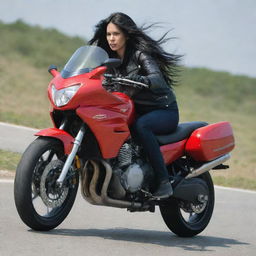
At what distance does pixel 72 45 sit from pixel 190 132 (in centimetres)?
2845

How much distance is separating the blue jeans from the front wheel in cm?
69

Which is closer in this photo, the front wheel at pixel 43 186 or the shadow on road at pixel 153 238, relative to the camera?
the front wheel at pixel 43 186

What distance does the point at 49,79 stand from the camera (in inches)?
1110

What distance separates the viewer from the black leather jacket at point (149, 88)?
7535 mm

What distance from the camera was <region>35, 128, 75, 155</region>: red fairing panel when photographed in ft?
22.4

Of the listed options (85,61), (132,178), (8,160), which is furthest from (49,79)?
(85,61)

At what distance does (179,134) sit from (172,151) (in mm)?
189

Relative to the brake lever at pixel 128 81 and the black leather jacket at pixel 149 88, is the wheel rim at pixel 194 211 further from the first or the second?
the brake lever at pixel 128 81

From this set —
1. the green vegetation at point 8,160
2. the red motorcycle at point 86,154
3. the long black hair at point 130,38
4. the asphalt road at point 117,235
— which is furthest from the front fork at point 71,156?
the green vegetation at point 8,160

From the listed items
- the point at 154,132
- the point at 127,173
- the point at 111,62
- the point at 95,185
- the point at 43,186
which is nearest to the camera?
the point at 43,186

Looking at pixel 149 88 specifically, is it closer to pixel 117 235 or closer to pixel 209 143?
pixel 209 143

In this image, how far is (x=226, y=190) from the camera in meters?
11.8

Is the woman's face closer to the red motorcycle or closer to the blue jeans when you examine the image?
the red motorcycle

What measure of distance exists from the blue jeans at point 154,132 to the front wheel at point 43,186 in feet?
2.26
